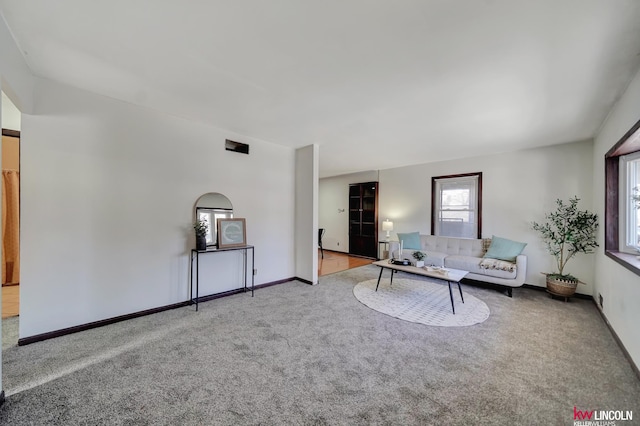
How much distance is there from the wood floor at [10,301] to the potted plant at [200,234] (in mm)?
2224

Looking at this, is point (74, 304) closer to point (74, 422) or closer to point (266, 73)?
point (74, 422)

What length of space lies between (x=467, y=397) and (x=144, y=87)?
393 centimetres

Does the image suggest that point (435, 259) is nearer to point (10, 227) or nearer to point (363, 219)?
point (363, 219)

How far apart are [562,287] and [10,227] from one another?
879 centimetres

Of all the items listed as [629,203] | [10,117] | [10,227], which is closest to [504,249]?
[629,203]

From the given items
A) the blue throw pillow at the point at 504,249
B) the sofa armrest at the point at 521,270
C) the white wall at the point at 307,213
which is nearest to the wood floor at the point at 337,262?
the white wall at the point at 307,213

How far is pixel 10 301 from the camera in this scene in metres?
3.38

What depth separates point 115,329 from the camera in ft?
8.80

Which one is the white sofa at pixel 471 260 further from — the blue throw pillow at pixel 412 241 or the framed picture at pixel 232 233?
the framed picture at pixel 232 233

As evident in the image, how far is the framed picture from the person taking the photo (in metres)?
3.61

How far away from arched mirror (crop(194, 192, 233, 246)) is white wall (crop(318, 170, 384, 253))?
4.58m

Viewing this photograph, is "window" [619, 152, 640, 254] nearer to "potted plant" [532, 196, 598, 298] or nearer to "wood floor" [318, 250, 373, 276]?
"potted plant" [532, 196, 598, 298]

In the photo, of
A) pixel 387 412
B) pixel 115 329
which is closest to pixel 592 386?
pixel 387 412

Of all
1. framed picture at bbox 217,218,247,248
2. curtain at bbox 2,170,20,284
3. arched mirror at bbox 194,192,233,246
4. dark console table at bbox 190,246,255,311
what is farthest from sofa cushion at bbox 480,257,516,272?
curtain at bbox 2,170,20,284
